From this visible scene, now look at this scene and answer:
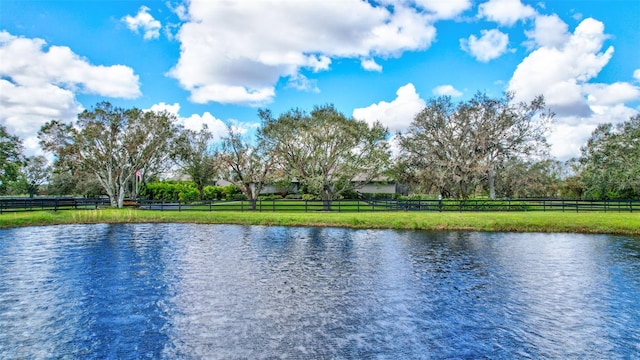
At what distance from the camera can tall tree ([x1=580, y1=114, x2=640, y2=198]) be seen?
1678 inches

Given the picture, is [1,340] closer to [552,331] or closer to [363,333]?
[363,333]

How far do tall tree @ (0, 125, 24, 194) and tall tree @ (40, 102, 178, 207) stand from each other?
511 cm

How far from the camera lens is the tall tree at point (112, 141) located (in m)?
35.8

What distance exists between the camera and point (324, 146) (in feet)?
120

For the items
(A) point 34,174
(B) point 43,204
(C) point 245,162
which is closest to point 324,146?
(C) point 245,162

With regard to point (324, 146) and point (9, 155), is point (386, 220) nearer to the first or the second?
point (324, 146)

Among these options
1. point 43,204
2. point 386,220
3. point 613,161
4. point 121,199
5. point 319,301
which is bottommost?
point 319,301

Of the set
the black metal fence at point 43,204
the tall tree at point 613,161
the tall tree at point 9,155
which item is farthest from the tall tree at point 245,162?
the tall tree at point 613,161

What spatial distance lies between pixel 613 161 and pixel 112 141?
55.8 metres

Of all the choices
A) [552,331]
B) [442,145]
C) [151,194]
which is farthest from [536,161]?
[151,194]

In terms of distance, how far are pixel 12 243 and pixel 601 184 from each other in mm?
56160

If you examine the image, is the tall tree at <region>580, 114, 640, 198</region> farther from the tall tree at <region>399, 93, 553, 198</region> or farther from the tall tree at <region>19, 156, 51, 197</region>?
the tall tree at <region>19, 156, 51, 197</region>

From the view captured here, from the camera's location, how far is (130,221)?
94.9 feet

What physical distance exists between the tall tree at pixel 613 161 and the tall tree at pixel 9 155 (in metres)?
63.0
